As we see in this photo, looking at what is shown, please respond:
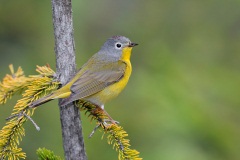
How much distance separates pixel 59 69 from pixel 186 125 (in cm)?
155

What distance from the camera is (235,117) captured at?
201 inches

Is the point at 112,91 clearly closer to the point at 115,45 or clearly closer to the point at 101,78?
the point at 101,78

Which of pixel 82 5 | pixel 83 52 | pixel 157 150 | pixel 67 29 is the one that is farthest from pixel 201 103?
pixel 82 5

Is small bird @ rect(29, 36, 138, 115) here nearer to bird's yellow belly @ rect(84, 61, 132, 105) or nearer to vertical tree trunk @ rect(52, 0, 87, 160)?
bird's yellow belly @ rect(84, 61, 132, 105)

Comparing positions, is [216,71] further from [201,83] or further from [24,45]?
[24,45]

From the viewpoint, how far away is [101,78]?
5176 mm

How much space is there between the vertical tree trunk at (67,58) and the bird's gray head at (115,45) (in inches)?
56.9

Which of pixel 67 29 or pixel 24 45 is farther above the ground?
pixel 24 45

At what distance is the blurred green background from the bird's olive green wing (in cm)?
37

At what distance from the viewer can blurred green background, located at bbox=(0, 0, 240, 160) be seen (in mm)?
5078

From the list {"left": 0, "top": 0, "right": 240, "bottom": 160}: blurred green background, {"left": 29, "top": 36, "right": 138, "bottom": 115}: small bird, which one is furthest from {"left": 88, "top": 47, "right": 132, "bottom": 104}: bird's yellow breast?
{"left": 0, "top": 0, "right": 240, "bottom": 160}: blurred green background

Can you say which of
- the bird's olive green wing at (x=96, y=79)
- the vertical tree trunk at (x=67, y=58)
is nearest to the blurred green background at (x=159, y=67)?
the bird's olive green wing at (x=96, y=79)

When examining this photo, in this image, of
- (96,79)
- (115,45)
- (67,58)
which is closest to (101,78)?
(96,79)

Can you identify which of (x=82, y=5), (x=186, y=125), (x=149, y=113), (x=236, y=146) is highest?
(x=82, y=5)
